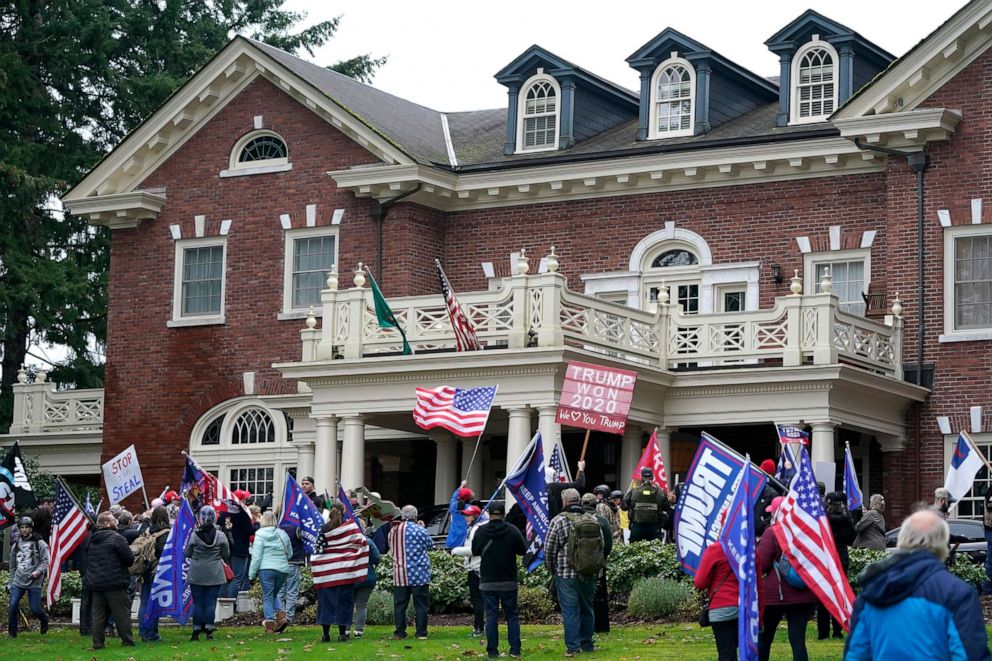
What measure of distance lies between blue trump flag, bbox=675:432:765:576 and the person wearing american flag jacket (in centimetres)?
419

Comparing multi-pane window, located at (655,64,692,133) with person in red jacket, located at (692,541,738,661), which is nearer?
person in red jacket, located at (692,541,738,661)

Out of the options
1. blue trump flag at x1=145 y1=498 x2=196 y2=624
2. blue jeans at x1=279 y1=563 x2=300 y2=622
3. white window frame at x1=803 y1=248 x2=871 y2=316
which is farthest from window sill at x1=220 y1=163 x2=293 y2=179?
blue jeans at x1=279 y1=563 x2=300 y2=622

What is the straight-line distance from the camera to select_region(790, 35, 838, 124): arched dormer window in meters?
32.6

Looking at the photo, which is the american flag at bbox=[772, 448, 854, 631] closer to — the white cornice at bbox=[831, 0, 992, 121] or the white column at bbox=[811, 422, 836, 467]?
the white column at bbox=[811, 422, 836, 467]

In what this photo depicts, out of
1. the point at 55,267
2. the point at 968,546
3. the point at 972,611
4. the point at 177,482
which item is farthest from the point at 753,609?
the point at 55,267

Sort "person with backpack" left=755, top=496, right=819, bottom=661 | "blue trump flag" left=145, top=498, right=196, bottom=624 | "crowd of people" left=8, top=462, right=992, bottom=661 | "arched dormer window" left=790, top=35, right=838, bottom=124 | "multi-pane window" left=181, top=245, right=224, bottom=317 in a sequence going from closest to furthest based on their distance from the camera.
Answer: "person with backpack" left=755, top=496, right=819, bottom=661 < "crowd of people" left=8, top=462, right=992, bottom=661 < "blue trump flag" left=145, top=498, right=196, bottom=624 < "arched dormer window" left=790, top=35, right=838, bottom=124 < "multi-pane window" left=181, top=245, right=224, bottom=317

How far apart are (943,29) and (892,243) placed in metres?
3.35

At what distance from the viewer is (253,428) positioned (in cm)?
3506

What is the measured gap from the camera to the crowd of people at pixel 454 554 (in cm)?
1622

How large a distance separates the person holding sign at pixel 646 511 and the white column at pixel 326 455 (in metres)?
6.21

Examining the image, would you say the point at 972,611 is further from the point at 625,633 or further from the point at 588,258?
the point at 588,258

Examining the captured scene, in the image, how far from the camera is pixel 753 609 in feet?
50.7

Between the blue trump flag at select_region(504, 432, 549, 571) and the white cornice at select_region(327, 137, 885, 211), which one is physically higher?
the white cornice at select_region(327, 137, 885, 211)

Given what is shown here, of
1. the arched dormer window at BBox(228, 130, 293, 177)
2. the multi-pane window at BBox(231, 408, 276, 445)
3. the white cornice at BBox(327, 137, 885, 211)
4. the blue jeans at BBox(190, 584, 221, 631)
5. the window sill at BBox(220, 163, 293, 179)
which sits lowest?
the blue jeans at BBox(190, 584, 221, 631)
